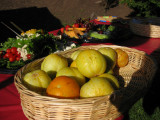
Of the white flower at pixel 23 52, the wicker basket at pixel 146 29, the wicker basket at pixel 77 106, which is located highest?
the wicker basket at pixel 77 106

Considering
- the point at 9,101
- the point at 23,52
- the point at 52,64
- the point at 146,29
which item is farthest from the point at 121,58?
the point at 146,29

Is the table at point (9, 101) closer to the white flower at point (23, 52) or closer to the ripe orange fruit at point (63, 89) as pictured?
the ripe orange fruit at point (63, 89)

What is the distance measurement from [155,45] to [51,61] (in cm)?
136

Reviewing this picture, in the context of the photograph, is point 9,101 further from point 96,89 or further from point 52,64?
point 96,89

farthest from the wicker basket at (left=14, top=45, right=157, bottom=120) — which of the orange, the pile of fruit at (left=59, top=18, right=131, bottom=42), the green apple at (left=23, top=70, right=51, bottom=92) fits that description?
the pile of fruit at (left=59, top=18, right=131, bottom=42)

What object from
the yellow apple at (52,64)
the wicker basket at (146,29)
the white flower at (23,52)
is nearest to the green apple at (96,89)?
the yellow apple at (52,64)

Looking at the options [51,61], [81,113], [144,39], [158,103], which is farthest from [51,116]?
[144,39]

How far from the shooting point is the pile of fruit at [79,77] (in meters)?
0.70

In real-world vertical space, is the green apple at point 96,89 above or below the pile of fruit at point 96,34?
above

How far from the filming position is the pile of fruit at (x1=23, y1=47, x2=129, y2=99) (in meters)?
0.70

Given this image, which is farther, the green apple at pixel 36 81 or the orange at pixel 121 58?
the orange at pixel 121 58

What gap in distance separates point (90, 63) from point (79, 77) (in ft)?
0.36

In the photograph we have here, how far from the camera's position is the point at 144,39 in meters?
2.04

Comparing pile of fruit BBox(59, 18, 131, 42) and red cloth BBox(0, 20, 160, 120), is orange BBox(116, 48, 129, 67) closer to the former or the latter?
red cloth BBox(0, 20, 160, 120)
